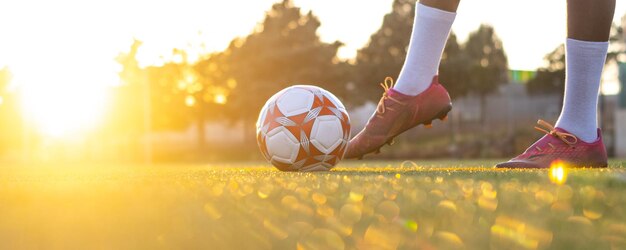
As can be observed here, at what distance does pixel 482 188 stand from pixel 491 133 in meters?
24.4

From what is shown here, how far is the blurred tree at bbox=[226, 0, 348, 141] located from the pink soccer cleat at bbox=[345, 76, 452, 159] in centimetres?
2790

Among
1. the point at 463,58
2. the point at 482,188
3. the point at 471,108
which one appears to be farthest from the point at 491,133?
the point at 482,188

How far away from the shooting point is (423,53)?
13.2 feet

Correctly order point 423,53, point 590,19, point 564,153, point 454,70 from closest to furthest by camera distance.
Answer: point 590,19
point 564,153
point 423,53
point 454,70

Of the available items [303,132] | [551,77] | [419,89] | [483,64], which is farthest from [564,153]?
[483,64]

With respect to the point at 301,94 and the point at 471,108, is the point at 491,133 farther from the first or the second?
the point at 301,94

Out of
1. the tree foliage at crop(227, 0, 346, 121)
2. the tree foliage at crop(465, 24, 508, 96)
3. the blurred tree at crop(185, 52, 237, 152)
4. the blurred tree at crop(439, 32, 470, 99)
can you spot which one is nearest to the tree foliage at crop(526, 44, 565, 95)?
the tree foliage at crop(465, 24, 508, 96)

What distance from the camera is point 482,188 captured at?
1.97 meters

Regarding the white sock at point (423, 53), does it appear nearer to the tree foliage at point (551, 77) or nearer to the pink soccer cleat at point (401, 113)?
the pink soccer cleat at point (401, 113)

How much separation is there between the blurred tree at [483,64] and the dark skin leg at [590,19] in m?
29.8

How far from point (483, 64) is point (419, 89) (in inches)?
1628

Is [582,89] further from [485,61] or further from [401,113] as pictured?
[485,61]

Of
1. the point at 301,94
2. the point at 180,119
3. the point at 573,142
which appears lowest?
the point at 180,119

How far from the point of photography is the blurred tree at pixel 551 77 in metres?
→ 38.0
